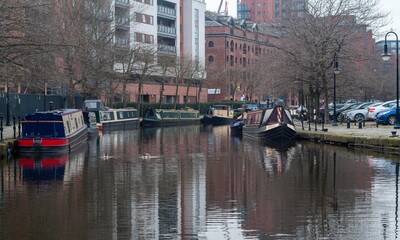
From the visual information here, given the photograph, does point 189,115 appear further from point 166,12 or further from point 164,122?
point 166,12

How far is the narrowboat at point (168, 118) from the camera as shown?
7538 centimetres

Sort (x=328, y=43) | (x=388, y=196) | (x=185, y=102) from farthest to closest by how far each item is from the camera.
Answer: (x=185, y=102)
(x=328, y=43)
(x=388, y=196)

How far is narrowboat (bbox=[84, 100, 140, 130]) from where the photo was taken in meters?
62.3

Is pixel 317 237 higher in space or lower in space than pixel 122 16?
lower

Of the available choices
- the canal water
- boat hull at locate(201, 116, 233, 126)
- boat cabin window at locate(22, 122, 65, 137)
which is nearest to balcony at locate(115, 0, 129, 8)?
boat hull at locate(201, 116, 233, 126)

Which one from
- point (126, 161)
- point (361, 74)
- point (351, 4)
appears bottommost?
point (126, 161)

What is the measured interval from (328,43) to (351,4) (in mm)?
3806

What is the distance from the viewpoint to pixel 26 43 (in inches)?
1144

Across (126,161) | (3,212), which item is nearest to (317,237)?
(3,212)

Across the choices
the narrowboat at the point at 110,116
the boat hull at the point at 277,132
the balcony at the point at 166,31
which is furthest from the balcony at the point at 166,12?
the boat hull at the point at 277,132

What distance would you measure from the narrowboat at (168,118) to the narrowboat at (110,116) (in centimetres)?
364

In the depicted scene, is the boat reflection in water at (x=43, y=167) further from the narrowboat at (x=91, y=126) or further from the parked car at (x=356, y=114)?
the parked car at (x=356, y=114)

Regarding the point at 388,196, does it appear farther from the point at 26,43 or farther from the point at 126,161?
the point at 26,43

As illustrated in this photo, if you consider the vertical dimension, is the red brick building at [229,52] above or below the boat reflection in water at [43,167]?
above
